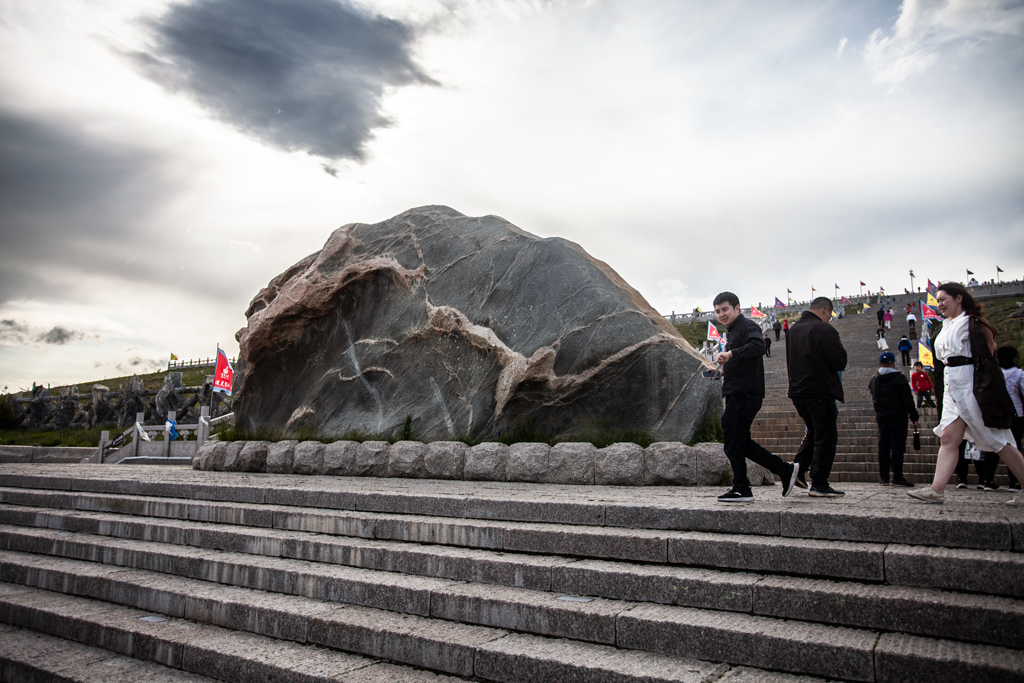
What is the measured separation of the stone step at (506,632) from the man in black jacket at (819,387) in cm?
229

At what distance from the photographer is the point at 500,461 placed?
28.2 feet

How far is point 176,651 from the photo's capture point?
4.80 metres

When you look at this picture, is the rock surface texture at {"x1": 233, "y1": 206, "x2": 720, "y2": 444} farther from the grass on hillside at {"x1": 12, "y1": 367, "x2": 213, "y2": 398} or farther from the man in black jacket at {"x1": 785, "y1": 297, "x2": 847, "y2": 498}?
the grass on hillside at {"x1": 12, "y1": 367, "x2": 213, "y2": 398}

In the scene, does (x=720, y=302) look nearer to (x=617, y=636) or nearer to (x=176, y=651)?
(x=617, y=636)

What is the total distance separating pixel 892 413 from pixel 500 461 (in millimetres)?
4959

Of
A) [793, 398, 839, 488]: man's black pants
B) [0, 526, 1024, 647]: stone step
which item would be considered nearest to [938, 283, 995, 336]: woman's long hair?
[793, 398, 839, 488]: man's black pants

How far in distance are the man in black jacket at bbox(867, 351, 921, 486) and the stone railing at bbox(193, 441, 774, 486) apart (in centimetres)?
169

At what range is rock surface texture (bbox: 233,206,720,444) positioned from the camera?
917 centimetres

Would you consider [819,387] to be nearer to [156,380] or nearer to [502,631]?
[502,631]

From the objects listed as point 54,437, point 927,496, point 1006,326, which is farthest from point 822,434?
point 54,437

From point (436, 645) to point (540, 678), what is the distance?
74 cm

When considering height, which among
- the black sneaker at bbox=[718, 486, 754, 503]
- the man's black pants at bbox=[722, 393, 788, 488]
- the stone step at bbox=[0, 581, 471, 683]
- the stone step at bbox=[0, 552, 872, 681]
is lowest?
the stone step at bbox=[0, 581, 471, 683]

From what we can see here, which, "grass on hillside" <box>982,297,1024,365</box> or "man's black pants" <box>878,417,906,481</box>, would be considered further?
"grass on hillside" <box>982,297,1024,365</box>

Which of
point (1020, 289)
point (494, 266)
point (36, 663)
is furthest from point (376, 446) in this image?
point (1020, 289)
